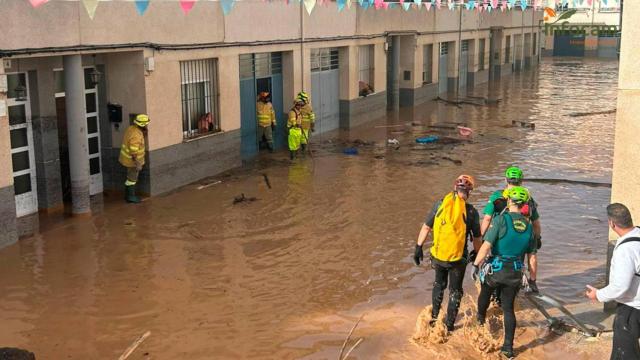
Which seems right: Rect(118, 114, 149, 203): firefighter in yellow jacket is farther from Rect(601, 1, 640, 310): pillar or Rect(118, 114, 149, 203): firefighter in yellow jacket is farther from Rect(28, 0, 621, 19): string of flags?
Rect(601, 1, 640, 310): pillar

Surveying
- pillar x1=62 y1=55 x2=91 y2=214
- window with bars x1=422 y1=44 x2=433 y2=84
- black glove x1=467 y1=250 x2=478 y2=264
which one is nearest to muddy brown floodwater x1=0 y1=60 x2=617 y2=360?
pillar x1=62 y1=55 x2=91 y2=214

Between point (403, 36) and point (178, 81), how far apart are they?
623 inches

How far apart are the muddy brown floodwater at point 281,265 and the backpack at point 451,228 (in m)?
0.98

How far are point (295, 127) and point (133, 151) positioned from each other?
5700 mm

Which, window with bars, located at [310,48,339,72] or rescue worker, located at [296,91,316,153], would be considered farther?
window with bars, located at [310,48,339,72]

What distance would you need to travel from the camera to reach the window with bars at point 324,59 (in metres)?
22.3

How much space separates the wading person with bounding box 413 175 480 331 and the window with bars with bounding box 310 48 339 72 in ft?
48.5

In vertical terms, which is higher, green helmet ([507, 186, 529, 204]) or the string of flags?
the string of flags

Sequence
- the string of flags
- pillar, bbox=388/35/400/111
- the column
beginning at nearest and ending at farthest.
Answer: the column < the string of flags < pillar, bbox=388/35/400/111

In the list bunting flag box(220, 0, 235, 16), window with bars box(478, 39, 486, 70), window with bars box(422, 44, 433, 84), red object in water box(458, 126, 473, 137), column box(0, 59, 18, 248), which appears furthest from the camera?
window with bars box(478, 39, 486, 70)

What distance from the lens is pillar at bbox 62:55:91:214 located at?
1299cm

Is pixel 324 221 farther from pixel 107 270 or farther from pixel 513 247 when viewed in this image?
pixel 513 247

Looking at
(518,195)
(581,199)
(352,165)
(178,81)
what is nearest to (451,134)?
(352,165)

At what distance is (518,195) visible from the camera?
7.58 metres
